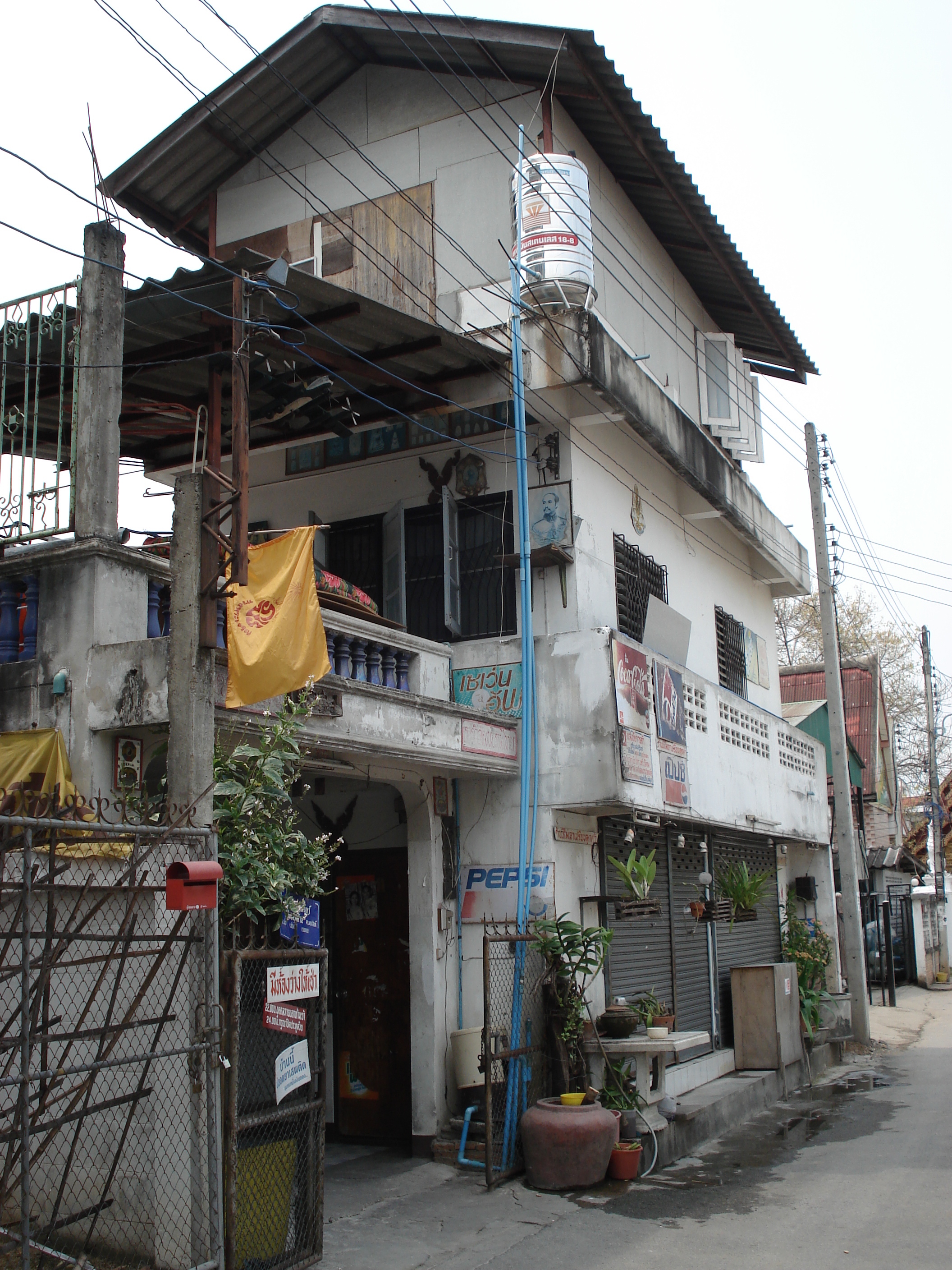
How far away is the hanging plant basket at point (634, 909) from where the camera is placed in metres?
11.3

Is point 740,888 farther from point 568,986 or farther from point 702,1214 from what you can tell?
point 702,1214

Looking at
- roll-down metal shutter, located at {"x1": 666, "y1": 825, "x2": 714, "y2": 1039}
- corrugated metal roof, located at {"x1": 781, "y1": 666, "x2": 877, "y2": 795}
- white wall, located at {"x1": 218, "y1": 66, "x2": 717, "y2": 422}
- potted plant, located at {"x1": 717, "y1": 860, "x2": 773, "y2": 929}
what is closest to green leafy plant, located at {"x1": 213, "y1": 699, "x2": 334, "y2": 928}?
white wall, located at {"x1": 218, "y1": 66, "x2": 717, "y2": 422}

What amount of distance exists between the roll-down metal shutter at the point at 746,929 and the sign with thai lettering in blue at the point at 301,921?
842 centimetres

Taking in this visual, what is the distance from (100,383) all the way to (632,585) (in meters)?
6.77

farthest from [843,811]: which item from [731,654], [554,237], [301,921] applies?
[301,921]

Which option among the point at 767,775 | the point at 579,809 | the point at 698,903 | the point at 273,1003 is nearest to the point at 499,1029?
the point at 579,809

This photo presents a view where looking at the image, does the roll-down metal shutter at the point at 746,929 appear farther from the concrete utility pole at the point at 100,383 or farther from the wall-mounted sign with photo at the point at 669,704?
the concrete utility pole at the point at 100,383

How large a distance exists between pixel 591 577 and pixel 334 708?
4.07 meters

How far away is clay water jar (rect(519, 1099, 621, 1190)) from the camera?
8719 mm

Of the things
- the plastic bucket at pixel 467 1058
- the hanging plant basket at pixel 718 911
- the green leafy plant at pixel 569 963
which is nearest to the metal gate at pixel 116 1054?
the plastic bucket at pixel 467 1058

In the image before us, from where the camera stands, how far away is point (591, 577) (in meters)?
11.4

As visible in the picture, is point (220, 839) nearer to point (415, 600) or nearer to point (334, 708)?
point (334, 708)

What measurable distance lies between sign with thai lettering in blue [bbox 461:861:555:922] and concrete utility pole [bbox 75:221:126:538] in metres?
4.78

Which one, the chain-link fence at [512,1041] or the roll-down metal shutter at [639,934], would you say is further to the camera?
the roll-down metal shutter at [639,934]
